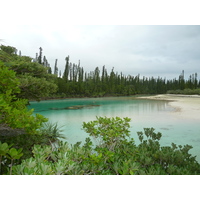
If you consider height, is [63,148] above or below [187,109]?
above

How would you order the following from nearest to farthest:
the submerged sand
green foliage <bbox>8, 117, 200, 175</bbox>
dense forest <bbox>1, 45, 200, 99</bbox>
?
green foliage <bbox>8, 117, 200, 175</bbox> < the submerged sand < dense forest <bbox>1, 45, 200, 99</bbox>

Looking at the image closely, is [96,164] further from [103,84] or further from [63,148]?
[103,84]

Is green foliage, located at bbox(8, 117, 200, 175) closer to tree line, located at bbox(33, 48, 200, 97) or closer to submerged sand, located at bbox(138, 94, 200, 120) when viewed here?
submerged sand, located at bbox(138, 94, 200, 120)

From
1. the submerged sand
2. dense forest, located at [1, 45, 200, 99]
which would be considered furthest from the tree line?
the submerged sand

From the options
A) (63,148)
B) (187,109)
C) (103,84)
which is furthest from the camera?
(103,84)

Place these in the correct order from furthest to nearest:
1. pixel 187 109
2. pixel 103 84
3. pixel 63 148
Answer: pixel 103 84 → pixel 187 109 → pixel 63 148

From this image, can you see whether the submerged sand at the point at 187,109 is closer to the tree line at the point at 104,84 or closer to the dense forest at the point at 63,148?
the dense forest at the point at 63,148

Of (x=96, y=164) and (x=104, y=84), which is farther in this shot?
(x=104, y=84)

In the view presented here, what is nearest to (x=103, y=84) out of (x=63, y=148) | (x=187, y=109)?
(x=187, y=109)

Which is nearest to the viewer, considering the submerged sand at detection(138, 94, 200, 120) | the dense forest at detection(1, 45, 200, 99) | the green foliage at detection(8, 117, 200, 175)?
the green foliage at detection(8, 117, 200, 175)

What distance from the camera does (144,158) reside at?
1.85 meters
